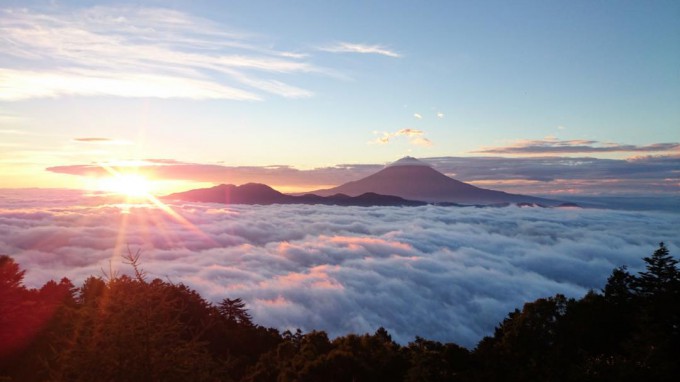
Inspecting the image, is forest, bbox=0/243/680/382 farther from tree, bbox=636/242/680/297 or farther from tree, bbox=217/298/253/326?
tree, bbox=217/298/253/326

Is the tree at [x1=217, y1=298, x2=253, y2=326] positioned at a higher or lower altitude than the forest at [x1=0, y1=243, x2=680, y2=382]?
lower


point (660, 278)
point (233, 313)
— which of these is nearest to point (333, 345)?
point (233, 313)

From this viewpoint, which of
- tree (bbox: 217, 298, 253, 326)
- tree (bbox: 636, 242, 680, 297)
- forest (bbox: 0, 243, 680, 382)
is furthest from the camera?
tree (bbox: 217, 298, 253, 326)

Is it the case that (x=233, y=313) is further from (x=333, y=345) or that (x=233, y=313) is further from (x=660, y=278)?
(x=660, y=278)

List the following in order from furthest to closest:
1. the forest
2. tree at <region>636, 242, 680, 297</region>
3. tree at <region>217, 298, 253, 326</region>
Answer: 1. tree at <region>217, 298, 253, 326</region>
2. tree at <region>636, 242, 680, 297</region>
3. the forest

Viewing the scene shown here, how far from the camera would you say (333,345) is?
115ft

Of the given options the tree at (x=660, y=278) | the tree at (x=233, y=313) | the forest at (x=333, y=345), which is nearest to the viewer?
the forest at (x=333, y=345)

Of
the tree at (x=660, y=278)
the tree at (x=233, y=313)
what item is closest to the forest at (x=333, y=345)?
the tree at (x=660, y=278)

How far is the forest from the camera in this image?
29.7 ft

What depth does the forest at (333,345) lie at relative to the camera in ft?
29.7

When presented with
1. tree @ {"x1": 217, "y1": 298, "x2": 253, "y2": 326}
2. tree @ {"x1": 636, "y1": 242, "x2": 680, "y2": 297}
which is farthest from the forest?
tree @ {"x1": 217, "y1": 298, "x2": 253, "y2": 326}

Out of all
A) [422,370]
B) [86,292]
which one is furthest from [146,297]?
[86,292]

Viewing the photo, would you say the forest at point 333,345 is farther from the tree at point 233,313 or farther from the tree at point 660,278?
the tree at point 233,313

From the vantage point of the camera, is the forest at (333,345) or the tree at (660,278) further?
the tree at (660,278)
